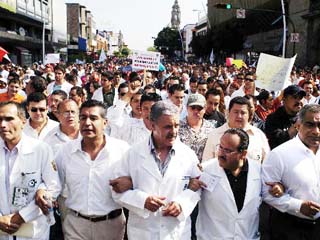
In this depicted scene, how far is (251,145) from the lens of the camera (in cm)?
452

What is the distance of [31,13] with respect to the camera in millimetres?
47062

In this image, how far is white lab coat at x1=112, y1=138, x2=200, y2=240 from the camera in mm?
3367

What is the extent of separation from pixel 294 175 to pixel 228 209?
59cm

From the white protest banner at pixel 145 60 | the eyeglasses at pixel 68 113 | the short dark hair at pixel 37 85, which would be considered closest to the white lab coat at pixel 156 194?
the eyeglasses at pixel 68 113

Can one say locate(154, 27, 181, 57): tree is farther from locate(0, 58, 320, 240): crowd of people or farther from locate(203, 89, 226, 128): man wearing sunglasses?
locate(0, 58, 320, 240): crowd of people

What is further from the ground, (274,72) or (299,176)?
(274,72)

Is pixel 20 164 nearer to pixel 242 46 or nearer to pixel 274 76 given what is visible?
pixel 274 76

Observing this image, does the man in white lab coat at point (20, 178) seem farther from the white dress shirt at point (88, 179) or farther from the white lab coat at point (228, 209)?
the white lab coat at point (228, 209)

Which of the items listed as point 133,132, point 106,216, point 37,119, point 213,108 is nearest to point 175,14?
point 213,108

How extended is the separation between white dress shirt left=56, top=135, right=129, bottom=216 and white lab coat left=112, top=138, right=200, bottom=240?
0.63 ft

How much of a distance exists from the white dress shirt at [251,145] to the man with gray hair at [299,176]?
0.81m

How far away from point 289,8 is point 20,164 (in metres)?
40.2

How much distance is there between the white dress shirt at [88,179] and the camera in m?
3.62

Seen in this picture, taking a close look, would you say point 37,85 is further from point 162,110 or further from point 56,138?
point 162,110
